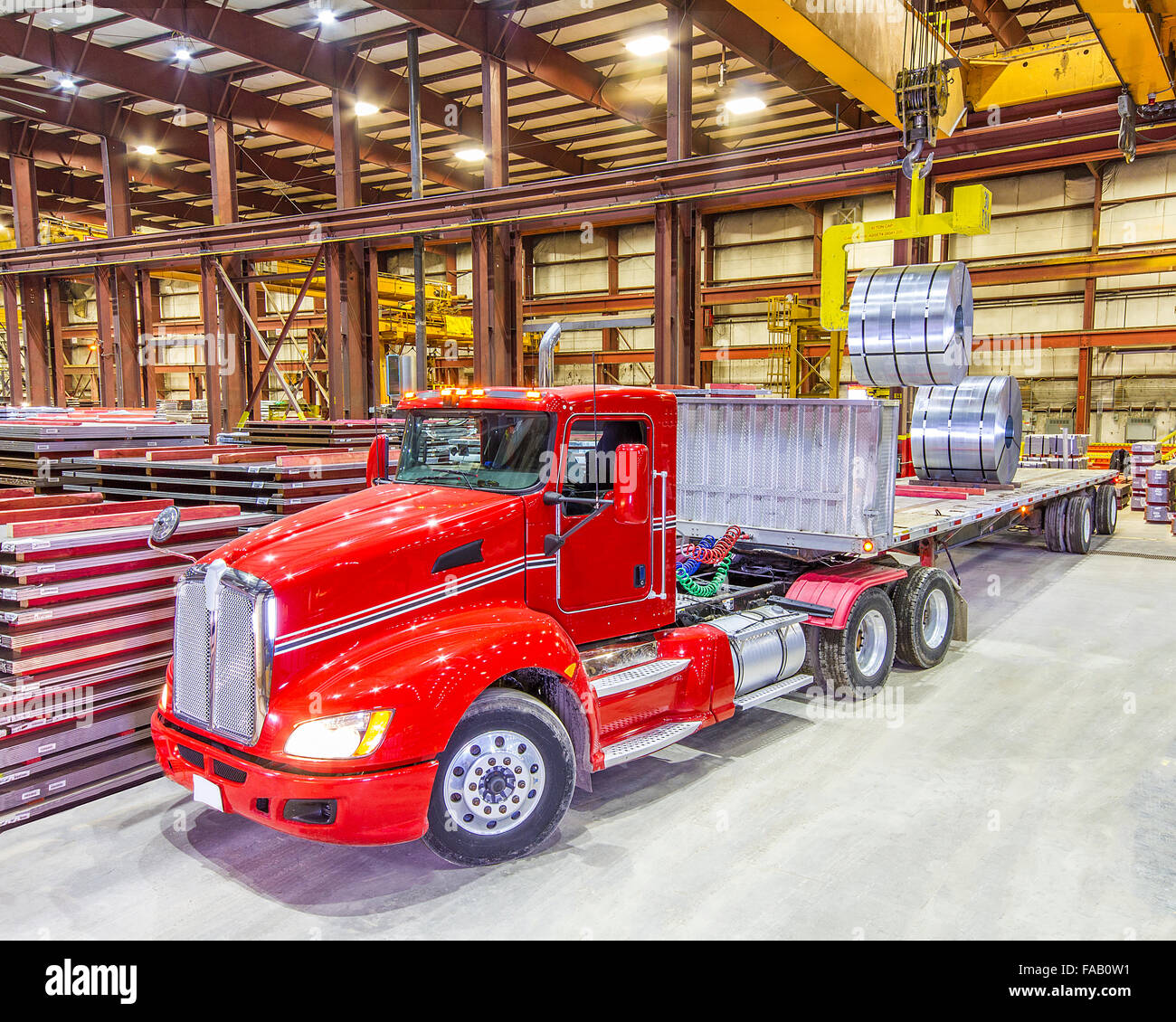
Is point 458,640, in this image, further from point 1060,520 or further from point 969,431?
point 1060,520

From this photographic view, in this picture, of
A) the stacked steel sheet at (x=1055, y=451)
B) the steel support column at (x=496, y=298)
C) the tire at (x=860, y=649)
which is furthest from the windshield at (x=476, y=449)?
the stacked steel sheet at (x=1055, y=451)

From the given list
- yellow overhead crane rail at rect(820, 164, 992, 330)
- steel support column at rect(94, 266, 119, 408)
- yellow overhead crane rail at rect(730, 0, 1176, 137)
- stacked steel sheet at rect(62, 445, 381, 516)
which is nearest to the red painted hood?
stacked steel sheet at rect(62, 445, 381, 516)

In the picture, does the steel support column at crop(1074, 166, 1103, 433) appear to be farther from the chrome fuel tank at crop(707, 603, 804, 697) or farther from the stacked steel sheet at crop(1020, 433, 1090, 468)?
the chrome fuel tank at crop(707, 603, 804, 697)

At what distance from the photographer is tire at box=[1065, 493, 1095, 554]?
13555 millimetres

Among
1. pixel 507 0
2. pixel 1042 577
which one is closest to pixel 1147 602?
pixel 1042 577

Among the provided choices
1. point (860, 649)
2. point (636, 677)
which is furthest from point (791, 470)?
point (636, 677)

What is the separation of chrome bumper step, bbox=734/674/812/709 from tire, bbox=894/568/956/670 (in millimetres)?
1317

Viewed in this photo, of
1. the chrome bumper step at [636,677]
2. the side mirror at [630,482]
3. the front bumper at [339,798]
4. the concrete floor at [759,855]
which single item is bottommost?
the concrete floor at [759,855]

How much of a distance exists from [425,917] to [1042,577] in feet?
34.3

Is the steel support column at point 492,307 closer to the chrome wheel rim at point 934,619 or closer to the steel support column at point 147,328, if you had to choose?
the chrome wheel rim at point 934,619

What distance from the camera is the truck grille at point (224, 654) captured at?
3.97 m

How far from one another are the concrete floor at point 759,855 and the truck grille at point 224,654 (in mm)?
824

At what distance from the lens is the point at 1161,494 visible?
1717 cm

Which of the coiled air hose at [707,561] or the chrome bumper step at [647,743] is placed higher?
the coiled air hose at [707,561]
